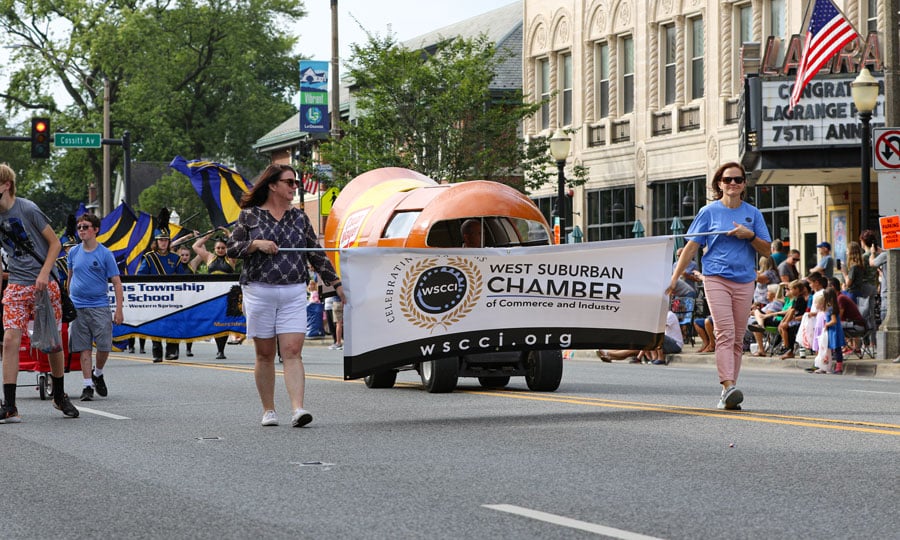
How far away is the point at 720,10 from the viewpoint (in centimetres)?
3841

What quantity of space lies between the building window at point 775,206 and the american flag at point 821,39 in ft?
28.4

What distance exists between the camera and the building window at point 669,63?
4112 cm

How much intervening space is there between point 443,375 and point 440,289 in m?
2.39

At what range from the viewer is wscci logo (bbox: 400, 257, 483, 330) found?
494 inches

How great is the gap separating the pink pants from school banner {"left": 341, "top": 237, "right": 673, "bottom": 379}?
953 mm

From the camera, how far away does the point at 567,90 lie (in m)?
46.3

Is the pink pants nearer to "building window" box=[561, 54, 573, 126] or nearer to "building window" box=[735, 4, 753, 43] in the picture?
"building window" box=[735, 4, 753, 43]

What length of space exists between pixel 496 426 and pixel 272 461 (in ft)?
8.13

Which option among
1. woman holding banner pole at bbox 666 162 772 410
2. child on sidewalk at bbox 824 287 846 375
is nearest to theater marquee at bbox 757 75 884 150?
child on sidewalk at bbox 824 287 846 375

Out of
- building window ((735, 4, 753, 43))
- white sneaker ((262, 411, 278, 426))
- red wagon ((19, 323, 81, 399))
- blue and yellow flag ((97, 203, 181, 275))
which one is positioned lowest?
white sneaker ((262, 411, 278, 426))

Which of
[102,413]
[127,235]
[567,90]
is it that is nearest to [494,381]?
[102,413]

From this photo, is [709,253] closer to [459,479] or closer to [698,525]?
[459,479]

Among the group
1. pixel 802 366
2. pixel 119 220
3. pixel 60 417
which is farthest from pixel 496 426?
pixel 119 220

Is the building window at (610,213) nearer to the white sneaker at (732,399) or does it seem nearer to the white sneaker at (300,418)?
the white sneaker at (732,399)
